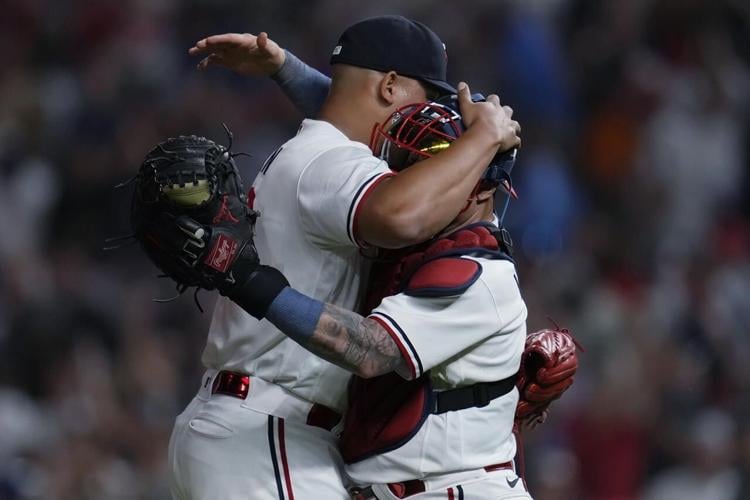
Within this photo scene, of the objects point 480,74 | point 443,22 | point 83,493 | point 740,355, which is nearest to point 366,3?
point 443,22

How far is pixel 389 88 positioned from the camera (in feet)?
12.1

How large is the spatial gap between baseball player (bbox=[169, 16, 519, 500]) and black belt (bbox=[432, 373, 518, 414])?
279mm

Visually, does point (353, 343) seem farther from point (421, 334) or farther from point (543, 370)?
point (543, 370)

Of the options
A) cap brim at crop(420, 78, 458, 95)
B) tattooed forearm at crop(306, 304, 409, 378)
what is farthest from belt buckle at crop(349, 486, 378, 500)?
cap brim at crop(420, 78, 458, 95)

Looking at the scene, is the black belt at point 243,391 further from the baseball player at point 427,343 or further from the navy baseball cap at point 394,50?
the navy baseball cap at point 394,50

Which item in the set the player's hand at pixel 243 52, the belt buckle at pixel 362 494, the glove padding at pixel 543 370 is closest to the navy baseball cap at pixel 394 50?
the player's hand at pixel 243 52

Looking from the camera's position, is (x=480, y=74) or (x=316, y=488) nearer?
(x=316, y=488)

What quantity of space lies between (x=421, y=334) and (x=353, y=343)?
17 centimetres

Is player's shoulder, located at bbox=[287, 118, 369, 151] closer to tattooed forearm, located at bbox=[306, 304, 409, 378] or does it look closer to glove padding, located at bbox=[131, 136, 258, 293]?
glove padding, located at bbox=[131, 136, 258, 293]

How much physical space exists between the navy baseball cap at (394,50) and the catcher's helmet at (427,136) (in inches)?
5.5

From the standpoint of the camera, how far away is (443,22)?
922 cm

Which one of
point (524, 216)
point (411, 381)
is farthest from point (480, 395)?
point (524, 216)

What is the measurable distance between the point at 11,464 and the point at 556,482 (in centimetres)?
276

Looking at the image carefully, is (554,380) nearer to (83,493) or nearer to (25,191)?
(83,493)
